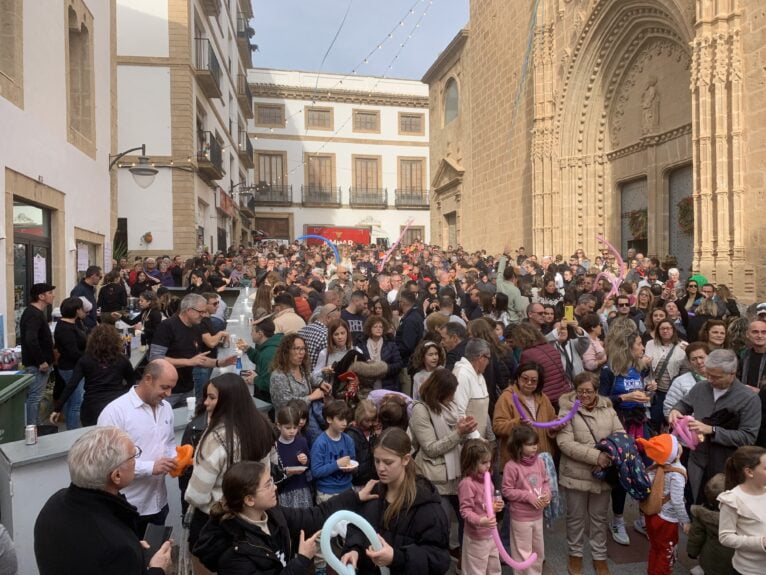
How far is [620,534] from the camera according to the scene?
4691 mm

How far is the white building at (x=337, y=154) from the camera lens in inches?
1720

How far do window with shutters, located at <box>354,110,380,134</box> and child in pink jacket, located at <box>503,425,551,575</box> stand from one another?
42.8 m

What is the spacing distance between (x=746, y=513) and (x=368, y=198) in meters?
42.3

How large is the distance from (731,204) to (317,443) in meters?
11.3

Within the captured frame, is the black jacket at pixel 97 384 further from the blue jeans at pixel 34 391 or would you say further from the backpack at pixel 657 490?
the backpack at pixel 657 490

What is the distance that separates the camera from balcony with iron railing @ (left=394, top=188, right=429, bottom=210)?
1772 inches

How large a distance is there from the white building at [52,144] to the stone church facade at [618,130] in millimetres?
12831

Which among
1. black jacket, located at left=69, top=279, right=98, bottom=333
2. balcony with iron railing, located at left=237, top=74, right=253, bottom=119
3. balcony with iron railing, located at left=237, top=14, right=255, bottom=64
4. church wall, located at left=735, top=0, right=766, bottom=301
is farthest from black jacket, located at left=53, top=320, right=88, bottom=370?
balcony with iron railing, located at left=237, top=14, right=255, bottom=64

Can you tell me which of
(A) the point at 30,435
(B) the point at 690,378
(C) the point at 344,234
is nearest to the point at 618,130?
(B) the point at 690,378

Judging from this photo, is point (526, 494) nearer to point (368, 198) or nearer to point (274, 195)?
point (368, 198)

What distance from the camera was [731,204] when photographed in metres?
11.8

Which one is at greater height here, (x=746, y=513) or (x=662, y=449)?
(x=662, y=449)

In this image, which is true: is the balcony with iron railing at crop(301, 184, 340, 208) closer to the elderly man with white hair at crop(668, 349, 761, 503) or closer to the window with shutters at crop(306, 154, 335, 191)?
the window with shutters at crop(306, 154, 335, 191)

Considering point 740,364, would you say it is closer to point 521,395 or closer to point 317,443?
point 521,395
